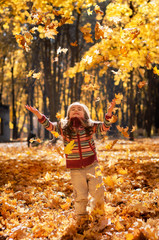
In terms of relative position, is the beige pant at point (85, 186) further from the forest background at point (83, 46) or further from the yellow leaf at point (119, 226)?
the forest background at point (83, 46)

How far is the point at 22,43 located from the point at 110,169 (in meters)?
3.65

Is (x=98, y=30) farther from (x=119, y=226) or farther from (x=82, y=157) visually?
(x=119, y=226)

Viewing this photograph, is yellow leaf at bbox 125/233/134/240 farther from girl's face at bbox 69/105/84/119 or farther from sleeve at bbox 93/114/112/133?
girl's face at bbox 69/105/84/119

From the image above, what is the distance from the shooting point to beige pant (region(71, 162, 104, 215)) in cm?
326

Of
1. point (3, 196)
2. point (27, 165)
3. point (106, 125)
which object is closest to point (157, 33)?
point (27, 165)

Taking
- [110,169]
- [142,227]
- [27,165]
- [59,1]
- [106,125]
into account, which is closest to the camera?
[142,227]

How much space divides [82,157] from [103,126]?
0.46m

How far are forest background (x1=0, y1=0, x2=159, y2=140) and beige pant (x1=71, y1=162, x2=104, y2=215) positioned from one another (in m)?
0.65

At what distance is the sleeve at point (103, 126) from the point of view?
326cm

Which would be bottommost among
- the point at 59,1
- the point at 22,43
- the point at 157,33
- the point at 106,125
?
the point at 106,125

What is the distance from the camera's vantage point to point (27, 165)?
6801 mm

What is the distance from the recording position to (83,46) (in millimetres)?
16734

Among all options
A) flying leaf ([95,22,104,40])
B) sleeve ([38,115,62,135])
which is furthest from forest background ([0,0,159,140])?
sleeve ([38,115,62,135])

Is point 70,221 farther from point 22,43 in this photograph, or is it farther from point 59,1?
point 59,1
